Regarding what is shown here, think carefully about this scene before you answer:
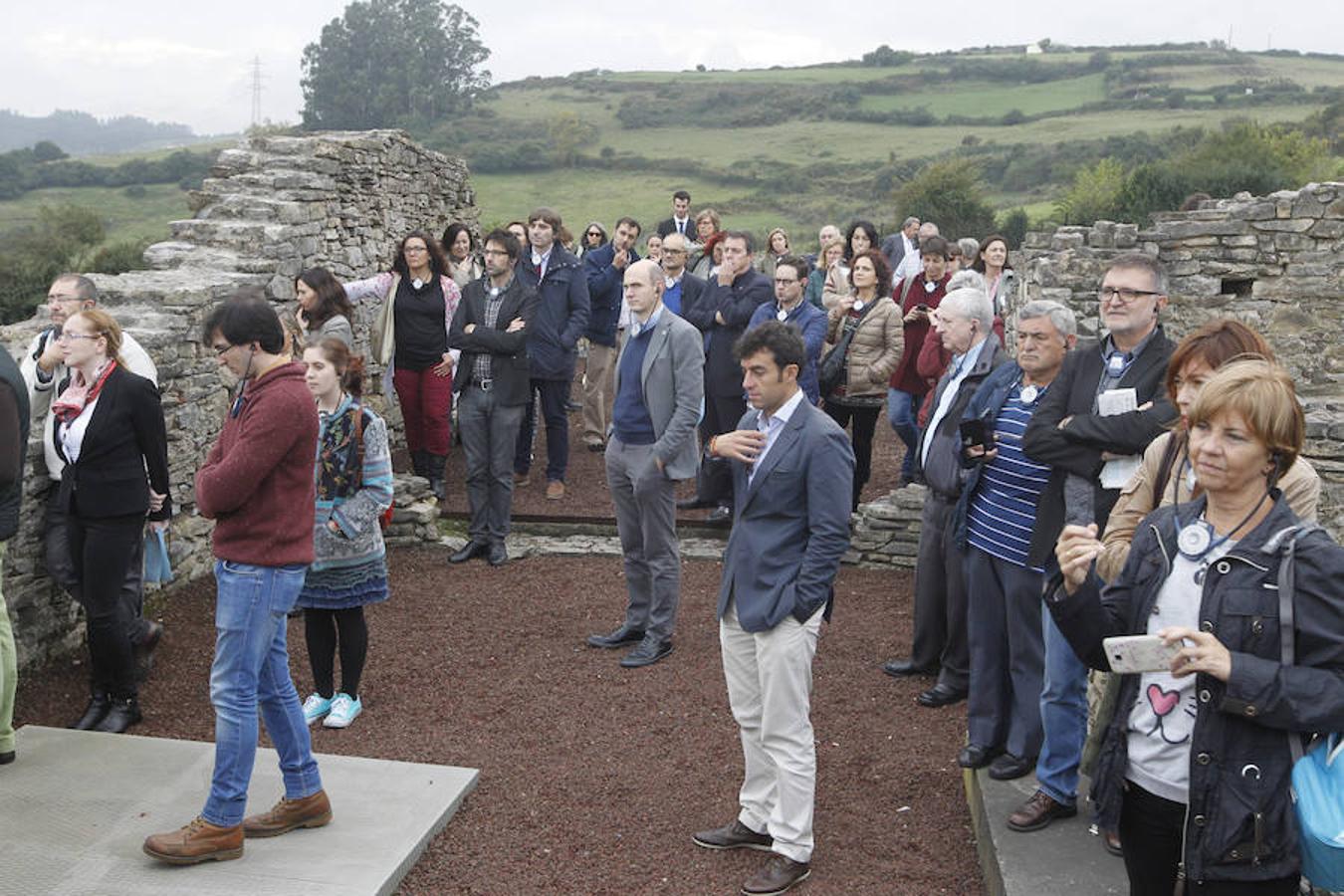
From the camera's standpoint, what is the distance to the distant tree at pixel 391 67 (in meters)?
61.3

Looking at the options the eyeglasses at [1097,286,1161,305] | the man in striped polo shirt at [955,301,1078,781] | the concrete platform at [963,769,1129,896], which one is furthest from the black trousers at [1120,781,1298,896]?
the eyeglasses at [1097,286,1161,305]

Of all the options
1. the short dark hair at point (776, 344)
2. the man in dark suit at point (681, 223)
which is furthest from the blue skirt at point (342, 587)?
the man in dark suit at point (681, 223)

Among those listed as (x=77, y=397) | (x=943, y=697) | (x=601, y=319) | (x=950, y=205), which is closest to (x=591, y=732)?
(x=943, y=697)

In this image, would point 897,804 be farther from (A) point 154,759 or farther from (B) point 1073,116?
(B) point 1073,116

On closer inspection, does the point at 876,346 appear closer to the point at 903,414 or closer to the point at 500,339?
the point at 903,414

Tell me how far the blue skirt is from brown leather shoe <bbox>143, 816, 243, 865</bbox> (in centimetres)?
147

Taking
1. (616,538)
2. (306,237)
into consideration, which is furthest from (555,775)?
(306,237)

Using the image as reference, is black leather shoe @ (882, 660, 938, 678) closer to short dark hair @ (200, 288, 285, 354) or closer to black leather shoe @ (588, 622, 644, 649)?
black leather shoe @ (588, 622, 644, 649)

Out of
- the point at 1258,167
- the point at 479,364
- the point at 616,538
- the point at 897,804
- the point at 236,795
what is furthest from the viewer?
the point at 1258,167

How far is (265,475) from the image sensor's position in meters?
4.38

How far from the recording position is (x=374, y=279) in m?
10.1

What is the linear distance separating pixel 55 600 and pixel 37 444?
95 centimetres

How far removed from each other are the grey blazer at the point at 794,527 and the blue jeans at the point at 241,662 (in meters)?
1.70

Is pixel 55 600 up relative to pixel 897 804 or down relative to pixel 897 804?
up
